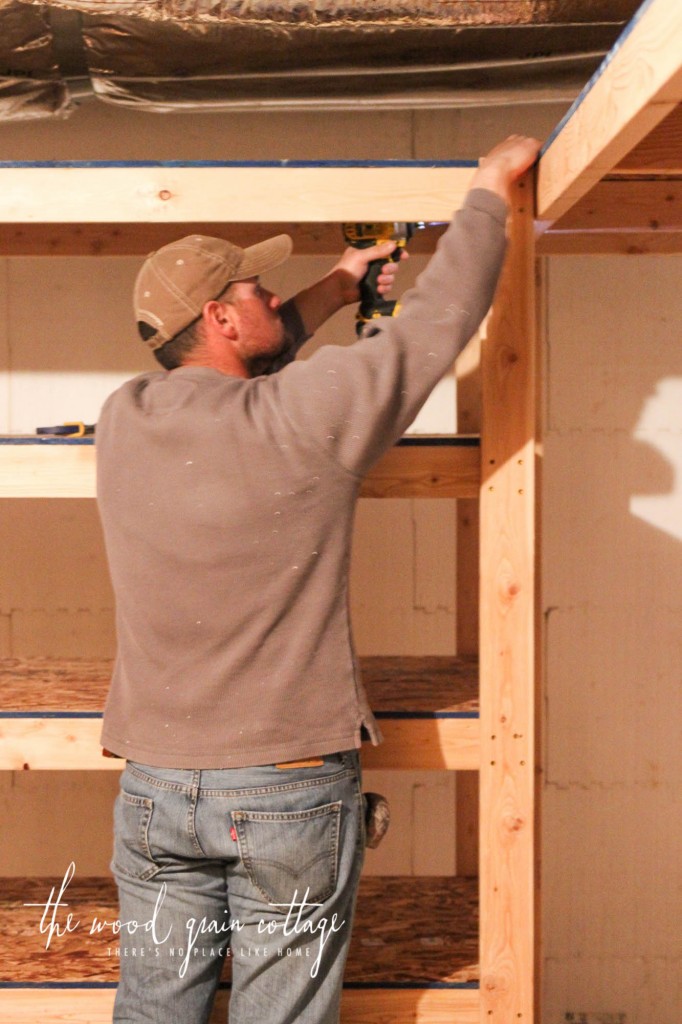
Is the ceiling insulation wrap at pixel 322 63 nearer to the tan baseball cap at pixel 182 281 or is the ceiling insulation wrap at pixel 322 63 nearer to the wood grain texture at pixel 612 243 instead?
the wood grain texture at pixel 612 243

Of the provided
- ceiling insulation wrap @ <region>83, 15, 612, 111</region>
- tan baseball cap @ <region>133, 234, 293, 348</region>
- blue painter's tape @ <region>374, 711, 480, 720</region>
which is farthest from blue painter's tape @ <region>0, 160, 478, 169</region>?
blue painter's tape @ <region>374, 711, 480, 720</region>

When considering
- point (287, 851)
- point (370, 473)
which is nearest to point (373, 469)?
point (370, 473)

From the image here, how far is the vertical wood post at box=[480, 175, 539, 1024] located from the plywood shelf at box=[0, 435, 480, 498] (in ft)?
0.16

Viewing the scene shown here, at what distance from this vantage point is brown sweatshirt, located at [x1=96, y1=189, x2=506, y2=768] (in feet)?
4.46

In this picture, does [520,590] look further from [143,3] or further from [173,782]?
[143,3]

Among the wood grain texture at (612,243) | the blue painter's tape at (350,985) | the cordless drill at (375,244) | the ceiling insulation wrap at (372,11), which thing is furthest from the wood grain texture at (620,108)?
the blue painter's tape at (350,985)

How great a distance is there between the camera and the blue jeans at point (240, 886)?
54.9 inches

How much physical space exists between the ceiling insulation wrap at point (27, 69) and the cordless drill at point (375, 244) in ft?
2.79

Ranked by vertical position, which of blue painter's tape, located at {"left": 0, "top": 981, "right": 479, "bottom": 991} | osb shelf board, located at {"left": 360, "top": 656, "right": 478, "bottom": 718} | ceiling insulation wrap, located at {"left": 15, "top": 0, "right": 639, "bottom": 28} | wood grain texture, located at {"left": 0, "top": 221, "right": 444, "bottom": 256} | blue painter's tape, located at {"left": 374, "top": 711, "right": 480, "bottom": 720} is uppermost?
ceiling insulation wrap, located at {"left": 15, "top": 0, "right": 639, "bottom": 28}

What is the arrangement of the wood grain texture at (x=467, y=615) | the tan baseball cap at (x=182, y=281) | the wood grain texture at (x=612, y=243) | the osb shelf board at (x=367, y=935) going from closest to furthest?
the tan baseball cap at (x=182, y=281)
the osb shelf board at (x=367, y=935)
the wood grain texture at (x=612, y=243)
the wood grain texture at (x=467, y=615)

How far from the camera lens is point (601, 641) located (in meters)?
2.71

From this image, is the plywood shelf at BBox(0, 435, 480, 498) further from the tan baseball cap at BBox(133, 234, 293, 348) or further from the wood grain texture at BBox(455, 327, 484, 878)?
the wood grain texture at BBox(455, 327, 484, 878)

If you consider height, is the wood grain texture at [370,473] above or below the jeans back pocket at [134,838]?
above

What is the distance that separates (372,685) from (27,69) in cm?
159
